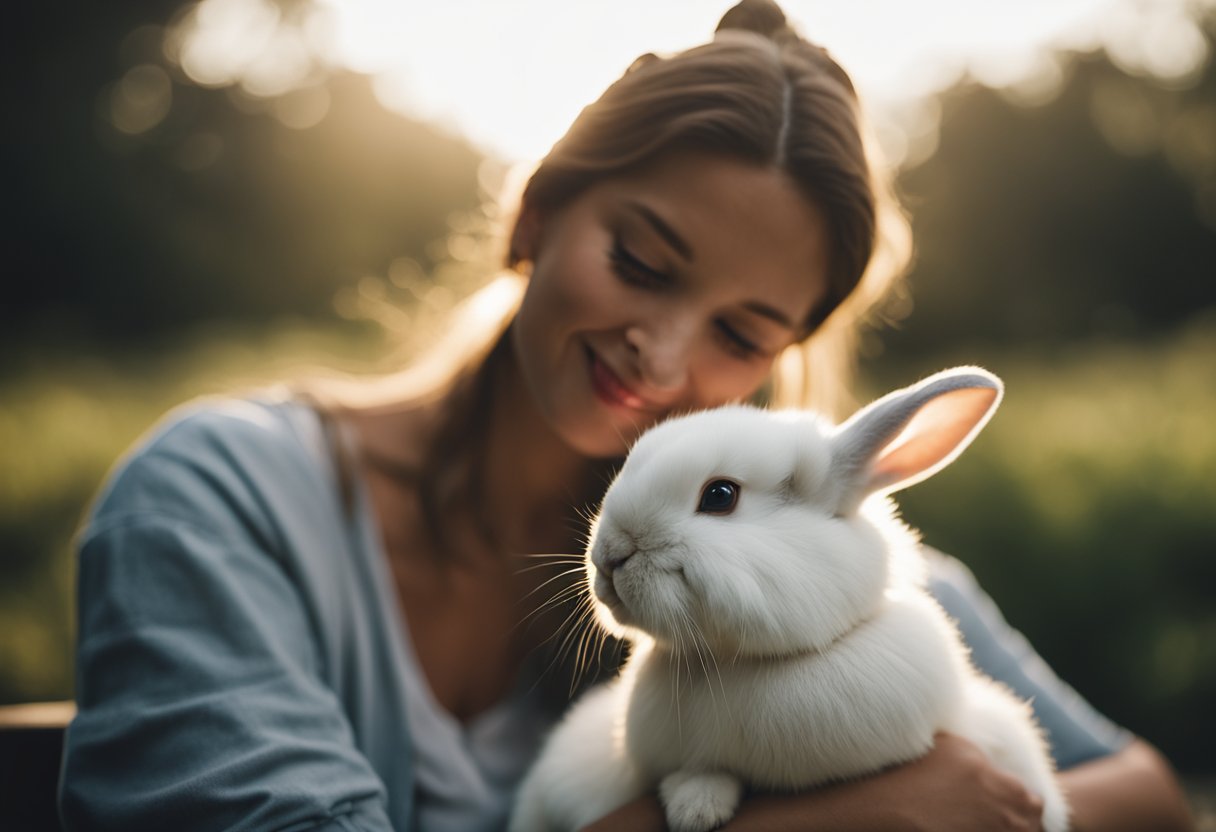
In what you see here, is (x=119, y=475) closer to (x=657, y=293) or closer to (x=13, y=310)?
(x=657, y=293)

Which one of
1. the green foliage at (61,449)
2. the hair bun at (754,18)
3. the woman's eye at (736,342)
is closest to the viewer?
the woman's eye at (736,342)

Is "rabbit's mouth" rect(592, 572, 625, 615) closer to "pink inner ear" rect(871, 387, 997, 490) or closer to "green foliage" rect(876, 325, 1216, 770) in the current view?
"pink inner ear" rect(871, 387, 997, 490)

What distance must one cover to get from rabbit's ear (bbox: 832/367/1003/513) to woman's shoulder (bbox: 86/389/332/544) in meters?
1.06

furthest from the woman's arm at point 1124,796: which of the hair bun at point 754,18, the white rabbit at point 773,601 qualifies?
the hair bun at point 754,18

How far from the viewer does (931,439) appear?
1.33 metres

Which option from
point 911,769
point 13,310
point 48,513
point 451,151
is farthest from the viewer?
point 13,310

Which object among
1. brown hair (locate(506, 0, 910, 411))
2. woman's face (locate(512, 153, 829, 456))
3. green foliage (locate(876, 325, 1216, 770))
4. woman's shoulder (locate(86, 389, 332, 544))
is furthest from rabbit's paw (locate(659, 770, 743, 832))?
green foliage (locate(876, 325, 1216, 770))

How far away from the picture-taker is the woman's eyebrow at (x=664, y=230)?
1563 millimetres

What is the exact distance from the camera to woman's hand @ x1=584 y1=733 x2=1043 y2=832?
120cm

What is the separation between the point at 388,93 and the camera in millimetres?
10344

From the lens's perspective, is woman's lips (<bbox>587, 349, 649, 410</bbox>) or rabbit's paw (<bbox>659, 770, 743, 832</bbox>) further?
woman's lips (<bbox>587, 349, 649, 410</bbox>)

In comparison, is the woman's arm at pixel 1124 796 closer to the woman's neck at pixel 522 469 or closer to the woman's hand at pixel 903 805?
the woman's hand at pixel 903 805

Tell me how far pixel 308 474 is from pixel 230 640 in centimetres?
45

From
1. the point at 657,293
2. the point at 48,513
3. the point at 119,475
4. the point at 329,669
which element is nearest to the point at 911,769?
the point at 657,293
